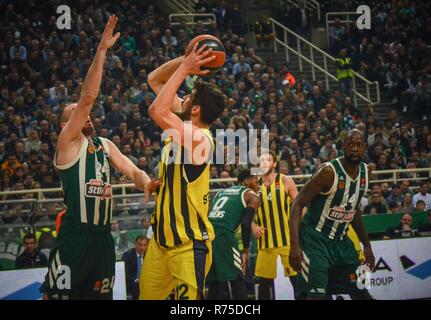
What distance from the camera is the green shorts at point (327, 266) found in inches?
277

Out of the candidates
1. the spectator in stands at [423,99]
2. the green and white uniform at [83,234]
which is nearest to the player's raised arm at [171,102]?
the green and white uniform at [83,234]

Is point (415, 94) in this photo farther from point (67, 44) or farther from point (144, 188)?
point (144, 188)

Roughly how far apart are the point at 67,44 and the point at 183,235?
37.0ft

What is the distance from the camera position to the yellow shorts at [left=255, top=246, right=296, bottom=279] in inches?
396

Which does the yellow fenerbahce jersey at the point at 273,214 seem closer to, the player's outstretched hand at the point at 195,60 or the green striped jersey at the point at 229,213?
the green striped jersey at the point at 229,213

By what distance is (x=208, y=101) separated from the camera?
619 cm

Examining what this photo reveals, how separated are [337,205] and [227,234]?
6.89 feet

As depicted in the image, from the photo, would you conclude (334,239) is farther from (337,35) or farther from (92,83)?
(337,35)

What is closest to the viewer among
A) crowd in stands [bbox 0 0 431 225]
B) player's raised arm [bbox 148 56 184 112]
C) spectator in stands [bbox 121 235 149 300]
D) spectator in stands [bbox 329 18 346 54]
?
player's raised arm [bbox 148 56 184 112]

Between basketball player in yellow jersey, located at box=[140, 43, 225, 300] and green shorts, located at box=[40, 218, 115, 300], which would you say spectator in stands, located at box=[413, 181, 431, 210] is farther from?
green shorts, located at box=[40, 218, 115, 300]

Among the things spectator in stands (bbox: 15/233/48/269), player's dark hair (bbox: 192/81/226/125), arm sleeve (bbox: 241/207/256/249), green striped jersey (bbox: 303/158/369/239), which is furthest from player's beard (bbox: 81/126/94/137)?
spectator in stands (bbox: 15/233/48/269)

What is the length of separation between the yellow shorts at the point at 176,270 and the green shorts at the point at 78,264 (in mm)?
368

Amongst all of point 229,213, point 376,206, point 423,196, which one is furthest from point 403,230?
point 229,213

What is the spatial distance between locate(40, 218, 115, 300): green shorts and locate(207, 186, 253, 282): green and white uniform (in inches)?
110
